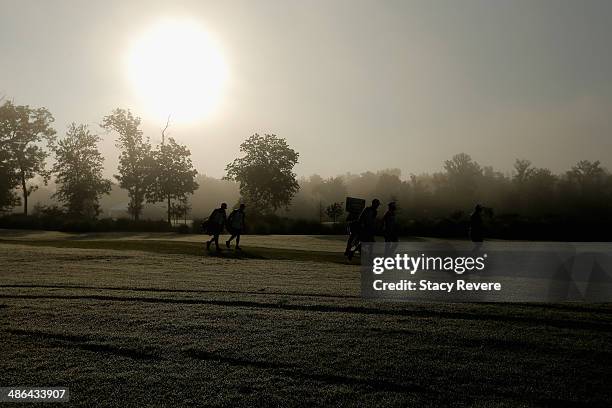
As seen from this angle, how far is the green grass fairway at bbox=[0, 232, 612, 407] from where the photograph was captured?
5594mm

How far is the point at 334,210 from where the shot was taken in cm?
8294

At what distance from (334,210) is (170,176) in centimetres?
2551

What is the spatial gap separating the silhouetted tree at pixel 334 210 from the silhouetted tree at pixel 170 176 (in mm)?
21332

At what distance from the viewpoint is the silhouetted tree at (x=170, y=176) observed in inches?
2874

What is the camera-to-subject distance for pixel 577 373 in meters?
6.21

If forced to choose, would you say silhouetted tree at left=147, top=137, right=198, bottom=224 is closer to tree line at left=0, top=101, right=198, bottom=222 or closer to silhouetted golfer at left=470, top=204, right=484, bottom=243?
tree line at left=0, top=101, right=198, bottom=222

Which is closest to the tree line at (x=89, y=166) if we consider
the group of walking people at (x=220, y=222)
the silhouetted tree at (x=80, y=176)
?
the silhouetted tree at (x=80, y=176)

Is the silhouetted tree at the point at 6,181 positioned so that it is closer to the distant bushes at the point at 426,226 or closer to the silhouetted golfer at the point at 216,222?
the distant bushes at the point at 426,226

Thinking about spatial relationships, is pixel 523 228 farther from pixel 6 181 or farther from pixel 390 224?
pixel 6 181

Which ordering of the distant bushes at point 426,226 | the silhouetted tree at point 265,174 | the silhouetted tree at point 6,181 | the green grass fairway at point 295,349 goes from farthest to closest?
the silhouetted tree at point 265,174, the silhouetted tree at point 6,181, the distant bushes at point 426,226, the green grass fairway at point 295,349

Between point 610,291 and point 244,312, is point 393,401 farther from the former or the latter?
point 610,291

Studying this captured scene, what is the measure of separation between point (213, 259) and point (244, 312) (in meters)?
12.7

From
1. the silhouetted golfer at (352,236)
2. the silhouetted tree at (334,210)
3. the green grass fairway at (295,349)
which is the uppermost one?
the silhouetted tree at (334,210)

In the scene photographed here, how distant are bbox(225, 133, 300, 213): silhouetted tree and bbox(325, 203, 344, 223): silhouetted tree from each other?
20.7 ft
